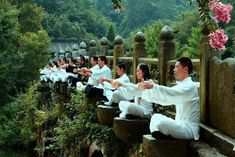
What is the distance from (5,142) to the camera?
28297 mm

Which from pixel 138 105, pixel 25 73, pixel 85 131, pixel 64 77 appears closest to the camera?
pixel 138 105

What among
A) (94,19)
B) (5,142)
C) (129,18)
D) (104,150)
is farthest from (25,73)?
(129,18)

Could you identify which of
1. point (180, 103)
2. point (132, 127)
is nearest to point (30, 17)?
point (132, 127)

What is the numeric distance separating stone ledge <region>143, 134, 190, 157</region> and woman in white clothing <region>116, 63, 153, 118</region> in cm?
182

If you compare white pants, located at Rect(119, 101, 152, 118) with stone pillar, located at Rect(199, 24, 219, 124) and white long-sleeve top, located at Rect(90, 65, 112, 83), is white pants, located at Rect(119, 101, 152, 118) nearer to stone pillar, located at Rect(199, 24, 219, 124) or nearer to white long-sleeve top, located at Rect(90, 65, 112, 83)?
stone pillar, located at Rect(199, 24, 219, 124)

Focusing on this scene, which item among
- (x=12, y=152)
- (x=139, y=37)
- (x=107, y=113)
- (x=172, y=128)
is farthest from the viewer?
(x=12, y=152)

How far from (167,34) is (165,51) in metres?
0.32

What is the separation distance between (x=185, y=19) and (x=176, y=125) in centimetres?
4019

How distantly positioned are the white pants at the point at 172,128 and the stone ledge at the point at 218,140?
0.23 metres

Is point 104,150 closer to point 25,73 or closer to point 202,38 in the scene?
point 202,38

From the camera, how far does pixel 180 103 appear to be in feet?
22.3

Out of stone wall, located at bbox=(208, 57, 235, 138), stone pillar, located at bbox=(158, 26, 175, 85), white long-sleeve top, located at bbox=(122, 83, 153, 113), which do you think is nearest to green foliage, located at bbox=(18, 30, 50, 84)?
stone pillar, located at bbox=(158, 26, 175, 85)

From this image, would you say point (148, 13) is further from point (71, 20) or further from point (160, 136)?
point (160, 136)

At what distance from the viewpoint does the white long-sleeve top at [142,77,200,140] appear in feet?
21.7
